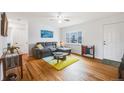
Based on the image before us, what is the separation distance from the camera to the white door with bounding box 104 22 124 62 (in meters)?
1.76

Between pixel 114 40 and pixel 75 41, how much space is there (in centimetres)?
78

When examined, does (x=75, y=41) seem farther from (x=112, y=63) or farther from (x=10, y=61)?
(x=10, y=61)

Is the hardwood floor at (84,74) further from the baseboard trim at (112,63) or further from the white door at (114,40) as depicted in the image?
the white door at (114,40)

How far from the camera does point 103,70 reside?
1876 millimetres

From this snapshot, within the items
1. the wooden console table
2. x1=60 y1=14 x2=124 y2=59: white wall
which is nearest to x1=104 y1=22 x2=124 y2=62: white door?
x1=60 y1=14 x2=124 y2=59: white wall

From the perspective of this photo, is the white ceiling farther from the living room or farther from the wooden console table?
the wooden console table

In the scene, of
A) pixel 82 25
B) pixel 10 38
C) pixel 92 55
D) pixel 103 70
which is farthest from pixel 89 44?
pixel 10 38

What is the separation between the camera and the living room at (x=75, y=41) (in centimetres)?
169

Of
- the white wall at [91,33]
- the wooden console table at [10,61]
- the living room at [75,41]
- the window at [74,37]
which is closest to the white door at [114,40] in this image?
the living room at [75,41]

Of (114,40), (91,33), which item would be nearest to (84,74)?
(114,40)
